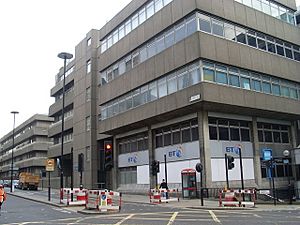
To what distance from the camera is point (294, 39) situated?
3975 centimetres

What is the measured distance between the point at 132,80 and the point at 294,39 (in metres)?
17.7

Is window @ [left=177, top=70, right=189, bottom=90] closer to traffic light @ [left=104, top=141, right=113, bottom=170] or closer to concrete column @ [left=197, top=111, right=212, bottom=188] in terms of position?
concrete column @ [left=197, top=111, right=212, bottom=188]

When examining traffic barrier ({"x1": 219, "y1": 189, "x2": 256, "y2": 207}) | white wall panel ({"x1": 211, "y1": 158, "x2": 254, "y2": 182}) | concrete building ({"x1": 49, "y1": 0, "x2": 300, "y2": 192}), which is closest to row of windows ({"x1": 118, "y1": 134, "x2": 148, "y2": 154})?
concrete building ({"x1": 49, "y1": 0, "x2": 300, "y2": 192})

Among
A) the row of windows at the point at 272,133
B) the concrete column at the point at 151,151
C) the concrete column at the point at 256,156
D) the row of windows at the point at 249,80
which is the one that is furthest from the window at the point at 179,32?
the row of windows at the point at 272,133

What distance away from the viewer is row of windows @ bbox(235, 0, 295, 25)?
36.9 m

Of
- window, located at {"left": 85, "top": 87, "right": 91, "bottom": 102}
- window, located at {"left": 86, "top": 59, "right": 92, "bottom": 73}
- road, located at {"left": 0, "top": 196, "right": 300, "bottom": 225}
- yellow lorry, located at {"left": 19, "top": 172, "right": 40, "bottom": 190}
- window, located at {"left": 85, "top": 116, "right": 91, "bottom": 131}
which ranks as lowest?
road, located at {"left": 0, "top": 196, "right": 300, "bottom": 225}

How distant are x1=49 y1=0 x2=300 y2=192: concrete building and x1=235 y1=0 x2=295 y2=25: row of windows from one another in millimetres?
135

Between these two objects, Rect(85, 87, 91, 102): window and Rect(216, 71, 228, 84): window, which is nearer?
Rect(216, 71, 228, 84): window

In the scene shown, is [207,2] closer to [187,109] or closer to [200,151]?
[187,109]

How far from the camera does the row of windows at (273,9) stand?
121 feet

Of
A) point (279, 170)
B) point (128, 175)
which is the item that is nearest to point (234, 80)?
point (279, 170)

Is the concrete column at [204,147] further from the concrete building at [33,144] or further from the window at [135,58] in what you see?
the concrete building at [33,144]

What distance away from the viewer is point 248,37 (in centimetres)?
3512

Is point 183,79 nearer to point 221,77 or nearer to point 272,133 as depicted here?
point 221,77
